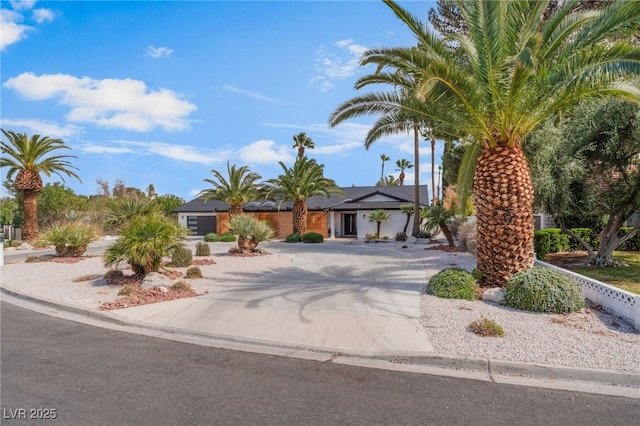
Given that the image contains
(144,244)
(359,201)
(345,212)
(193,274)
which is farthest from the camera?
(345,212)

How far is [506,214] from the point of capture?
9.29m

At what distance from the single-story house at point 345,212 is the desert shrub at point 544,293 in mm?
24665

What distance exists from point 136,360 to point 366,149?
9778 millimetres

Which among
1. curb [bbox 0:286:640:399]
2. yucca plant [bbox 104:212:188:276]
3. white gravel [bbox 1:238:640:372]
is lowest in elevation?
curb [bbox 0:286:640:399]

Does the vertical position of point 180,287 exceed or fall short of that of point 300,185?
it falls short

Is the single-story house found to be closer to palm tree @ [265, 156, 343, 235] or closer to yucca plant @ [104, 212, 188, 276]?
palm tree @ [265, 156, 343, 235]

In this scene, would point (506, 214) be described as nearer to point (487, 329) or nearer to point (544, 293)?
point (544, 293)

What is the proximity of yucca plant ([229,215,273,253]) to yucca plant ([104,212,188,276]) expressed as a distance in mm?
7098

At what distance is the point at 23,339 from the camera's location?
6848mm

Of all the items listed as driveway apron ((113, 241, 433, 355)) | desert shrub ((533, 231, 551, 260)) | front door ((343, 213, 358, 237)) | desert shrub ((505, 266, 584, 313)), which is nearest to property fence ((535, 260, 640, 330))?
desert shrub ((505, 266, 584, 313))

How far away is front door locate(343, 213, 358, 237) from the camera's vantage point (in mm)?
36469

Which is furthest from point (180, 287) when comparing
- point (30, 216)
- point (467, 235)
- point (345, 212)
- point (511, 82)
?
point (345, 212)

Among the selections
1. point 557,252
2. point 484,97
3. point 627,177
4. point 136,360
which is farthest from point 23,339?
point 557,252

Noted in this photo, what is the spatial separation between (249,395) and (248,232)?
14502 millimetres
